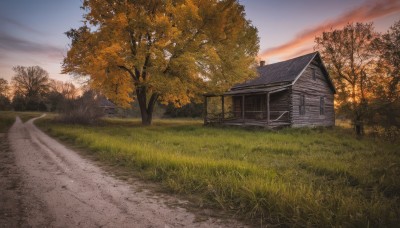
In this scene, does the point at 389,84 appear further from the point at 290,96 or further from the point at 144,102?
the point at 144,102

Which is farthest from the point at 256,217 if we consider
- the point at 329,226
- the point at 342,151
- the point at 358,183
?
the point at 342,151

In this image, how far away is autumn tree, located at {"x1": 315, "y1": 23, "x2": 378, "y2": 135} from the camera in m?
20.5

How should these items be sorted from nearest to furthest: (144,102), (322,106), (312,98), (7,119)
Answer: (144,102) < (312,98) < (322,106) < (7,119)

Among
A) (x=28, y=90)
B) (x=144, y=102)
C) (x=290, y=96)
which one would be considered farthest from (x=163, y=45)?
(x=28, y=90)

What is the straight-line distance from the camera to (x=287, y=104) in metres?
21.2

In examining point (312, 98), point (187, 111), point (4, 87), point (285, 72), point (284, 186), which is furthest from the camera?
point (4, 87)

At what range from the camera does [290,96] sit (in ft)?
68.3

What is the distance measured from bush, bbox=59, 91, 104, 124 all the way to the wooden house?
11.1m

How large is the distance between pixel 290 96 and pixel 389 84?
26.6 feet

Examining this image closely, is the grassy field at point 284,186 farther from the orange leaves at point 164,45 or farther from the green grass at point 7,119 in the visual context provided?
the green grass at point 7,119

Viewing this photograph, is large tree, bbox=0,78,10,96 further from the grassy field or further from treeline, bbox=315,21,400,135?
treeline, bbox=315,21,400,135

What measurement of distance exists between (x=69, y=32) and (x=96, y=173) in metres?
17.8

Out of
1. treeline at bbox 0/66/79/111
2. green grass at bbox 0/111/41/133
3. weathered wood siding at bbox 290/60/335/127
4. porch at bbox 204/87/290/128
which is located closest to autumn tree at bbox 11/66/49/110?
treeline at bbox 0/66/79/111

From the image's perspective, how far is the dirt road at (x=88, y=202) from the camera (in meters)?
3.44
